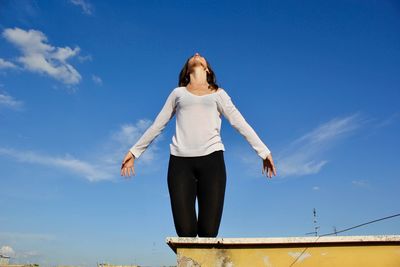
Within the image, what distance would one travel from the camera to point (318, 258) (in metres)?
2.88

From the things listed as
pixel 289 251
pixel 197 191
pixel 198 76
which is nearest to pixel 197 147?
pixel 197 191

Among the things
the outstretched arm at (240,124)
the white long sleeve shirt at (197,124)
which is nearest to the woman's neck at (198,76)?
the white long sleeve shirt at (197,124)

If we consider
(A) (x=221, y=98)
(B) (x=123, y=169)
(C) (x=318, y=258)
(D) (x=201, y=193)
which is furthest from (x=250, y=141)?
(C) (x=318, y=258)

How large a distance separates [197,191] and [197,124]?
2.08 ft

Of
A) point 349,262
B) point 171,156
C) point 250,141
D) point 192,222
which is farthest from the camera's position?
point 250,141

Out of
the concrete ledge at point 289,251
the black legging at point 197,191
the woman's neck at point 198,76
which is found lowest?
the concrete ledge at point 289,251

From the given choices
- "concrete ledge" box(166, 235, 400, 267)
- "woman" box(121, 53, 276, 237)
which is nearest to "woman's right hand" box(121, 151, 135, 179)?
"woman" box(121, 53, 276, 237)

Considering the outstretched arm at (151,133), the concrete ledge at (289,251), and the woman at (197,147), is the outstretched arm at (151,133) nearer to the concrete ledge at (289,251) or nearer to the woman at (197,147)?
the woman at (197,147)

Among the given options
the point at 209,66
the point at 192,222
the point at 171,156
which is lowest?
the point at 192,222

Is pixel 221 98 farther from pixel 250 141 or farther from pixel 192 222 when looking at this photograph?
pixel 192 222

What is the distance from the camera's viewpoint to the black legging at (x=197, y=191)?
374cm

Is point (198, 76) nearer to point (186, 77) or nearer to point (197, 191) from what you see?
point (186, 77)

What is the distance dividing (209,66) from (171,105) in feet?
2.00

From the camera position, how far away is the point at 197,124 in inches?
159
